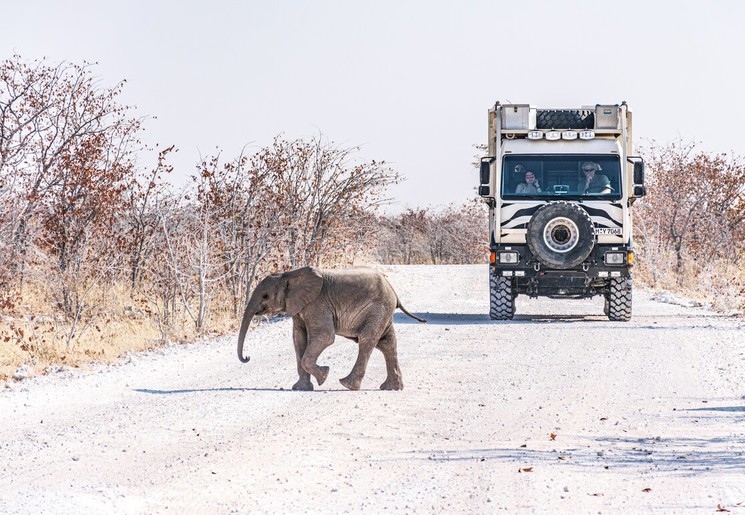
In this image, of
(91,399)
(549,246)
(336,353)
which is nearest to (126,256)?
(336,353)

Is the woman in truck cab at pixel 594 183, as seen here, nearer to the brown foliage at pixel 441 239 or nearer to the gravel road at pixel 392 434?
the gravel road at pixel 392 434

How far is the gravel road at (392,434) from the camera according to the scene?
6.58m

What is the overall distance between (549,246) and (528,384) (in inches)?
291

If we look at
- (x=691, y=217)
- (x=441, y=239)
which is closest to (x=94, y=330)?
(x=691, y=217)

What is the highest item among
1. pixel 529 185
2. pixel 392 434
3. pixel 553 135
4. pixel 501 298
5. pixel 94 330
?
pixel 553 135

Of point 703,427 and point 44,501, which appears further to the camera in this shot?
point 703,427

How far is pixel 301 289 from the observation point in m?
10.7

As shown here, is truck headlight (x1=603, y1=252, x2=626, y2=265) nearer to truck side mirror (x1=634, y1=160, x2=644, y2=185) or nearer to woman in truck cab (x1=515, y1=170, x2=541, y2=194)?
truck side mirror (x1=634, y1=160, x2=644, y2=185)

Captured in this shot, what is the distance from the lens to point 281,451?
7.79 meters

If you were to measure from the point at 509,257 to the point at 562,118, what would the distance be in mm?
2639

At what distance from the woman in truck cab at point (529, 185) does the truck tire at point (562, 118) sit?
3.59 feet

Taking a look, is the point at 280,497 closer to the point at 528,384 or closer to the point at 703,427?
the point at 703,427

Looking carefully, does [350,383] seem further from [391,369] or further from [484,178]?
[484,178]

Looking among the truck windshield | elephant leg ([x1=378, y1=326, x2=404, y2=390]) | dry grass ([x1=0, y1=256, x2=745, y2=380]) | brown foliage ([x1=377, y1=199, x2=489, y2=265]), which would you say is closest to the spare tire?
the truck windshield
